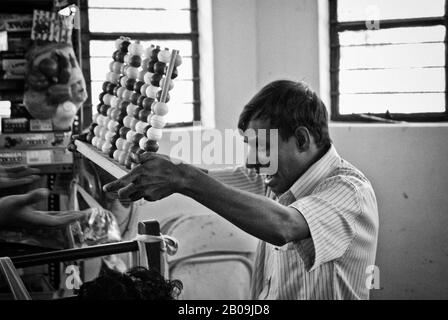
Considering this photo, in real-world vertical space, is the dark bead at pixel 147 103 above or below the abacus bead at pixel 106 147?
above

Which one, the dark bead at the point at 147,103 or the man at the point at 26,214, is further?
the dark bead at the point at 147,103

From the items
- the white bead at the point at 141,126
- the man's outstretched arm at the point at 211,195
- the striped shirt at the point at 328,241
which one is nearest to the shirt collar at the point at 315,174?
the striped shirt at the point at 328,241

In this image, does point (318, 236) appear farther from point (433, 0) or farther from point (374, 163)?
point (433, 0)

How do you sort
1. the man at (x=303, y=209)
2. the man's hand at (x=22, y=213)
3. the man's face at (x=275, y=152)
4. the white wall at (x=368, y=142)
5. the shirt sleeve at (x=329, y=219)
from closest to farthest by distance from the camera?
the man at (x=303, y=209), the shirt sleeve at (x=329, y=219), the man's face at (x=275, y=152), the man's hand at (x=22, y=213), the white wall at (x=368, y=142)

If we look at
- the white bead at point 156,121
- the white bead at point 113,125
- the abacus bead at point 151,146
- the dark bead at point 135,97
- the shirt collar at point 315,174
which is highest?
the dark bead at point 135,97

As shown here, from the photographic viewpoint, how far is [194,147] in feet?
11.6

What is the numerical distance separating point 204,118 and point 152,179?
2.36 metres

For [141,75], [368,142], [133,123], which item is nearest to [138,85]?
[141,75]

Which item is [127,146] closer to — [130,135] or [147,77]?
[130,135]

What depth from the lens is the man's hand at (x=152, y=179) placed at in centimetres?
128

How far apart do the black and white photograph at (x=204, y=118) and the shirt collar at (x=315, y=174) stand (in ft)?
0.28

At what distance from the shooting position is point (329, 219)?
60.9 inches

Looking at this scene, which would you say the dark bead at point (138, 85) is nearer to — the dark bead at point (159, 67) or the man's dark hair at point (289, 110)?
the dark bead at point (159, 67)

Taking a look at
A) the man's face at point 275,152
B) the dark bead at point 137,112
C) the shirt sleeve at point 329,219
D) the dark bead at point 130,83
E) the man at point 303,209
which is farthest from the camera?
the dark bead at point 130,83
